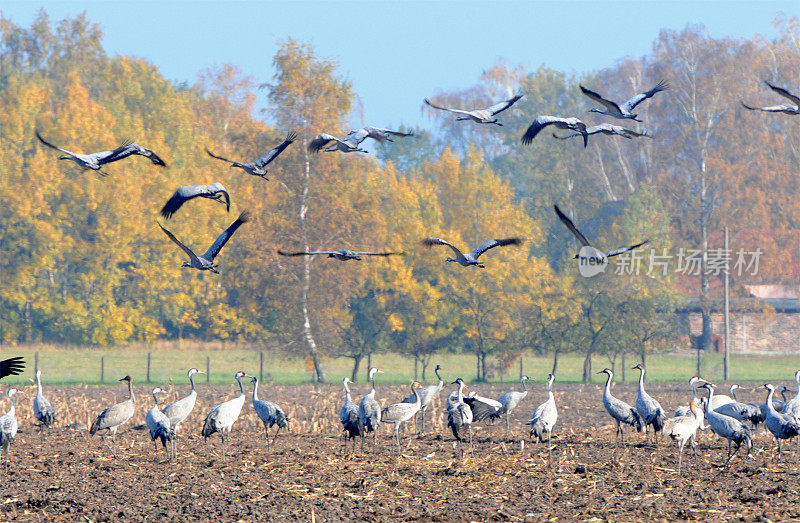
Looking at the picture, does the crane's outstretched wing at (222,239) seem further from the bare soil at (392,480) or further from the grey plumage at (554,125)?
the grey plumage at (554,125)

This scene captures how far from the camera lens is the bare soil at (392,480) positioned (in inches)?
487

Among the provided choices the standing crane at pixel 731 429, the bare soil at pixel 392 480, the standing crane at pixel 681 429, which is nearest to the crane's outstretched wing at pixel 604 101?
the standing crane at pixel 681 429

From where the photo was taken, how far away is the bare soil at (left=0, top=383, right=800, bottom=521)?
40.5 feet

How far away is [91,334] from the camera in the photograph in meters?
46.9

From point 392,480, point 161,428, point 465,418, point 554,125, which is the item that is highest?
point 554,125

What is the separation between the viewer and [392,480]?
14.3m

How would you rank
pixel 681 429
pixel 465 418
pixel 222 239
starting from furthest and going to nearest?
1. pixel 465 418
2. pixel 681 429
3. pixel 222 239

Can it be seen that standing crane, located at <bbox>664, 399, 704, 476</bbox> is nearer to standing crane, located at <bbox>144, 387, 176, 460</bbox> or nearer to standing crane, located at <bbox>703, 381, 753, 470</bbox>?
standing crane, located at <bbox>703, 381, 753, 470</bbox>

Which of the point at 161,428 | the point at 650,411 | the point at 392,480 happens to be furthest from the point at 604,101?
the point at 161,428

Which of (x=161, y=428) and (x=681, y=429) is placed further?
(x=161, y=428)

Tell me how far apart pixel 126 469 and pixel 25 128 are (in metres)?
34.3

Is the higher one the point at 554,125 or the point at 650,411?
the point at 554,125

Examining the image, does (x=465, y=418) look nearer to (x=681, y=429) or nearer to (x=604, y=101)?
(x=681, y=429)

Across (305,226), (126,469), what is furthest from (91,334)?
(126,469)
